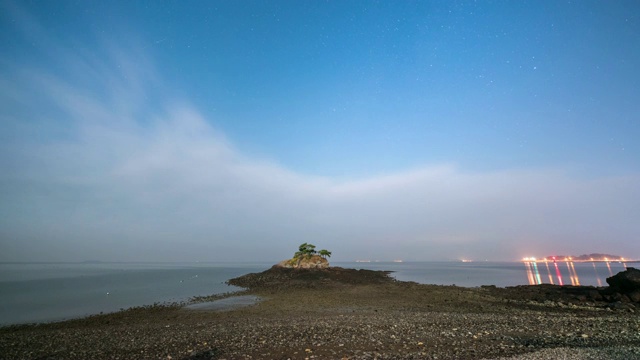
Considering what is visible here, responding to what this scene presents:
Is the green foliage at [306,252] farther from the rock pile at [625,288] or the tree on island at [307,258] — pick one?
the rock pile at [625,288]

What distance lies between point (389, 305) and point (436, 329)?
1294 cm

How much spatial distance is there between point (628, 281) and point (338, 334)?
34.9 m

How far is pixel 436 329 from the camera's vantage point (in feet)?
62.3

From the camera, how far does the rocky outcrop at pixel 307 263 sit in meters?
71.9

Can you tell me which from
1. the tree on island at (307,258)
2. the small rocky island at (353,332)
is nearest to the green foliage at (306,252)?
the tree on island at (307,258)

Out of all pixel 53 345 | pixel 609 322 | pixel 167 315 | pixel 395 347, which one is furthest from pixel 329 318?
pixel 609 322

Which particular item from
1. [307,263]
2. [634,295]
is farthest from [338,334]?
[307,263]

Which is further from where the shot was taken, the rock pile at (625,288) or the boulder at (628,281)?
the boulder at (628,281)

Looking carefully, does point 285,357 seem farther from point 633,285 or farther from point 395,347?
point 633,285

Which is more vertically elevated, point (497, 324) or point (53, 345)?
point (497, 324)

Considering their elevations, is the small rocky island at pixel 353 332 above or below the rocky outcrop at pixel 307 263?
below

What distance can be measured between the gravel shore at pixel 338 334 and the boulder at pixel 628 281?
5772 millimetres

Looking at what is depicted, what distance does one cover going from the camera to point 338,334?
17828 millimetres

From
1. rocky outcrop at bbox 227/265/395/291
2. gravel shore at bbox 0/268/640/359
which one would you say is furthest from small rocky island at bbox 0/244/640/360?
rocky outcrop at bbox 227/265/395/291
